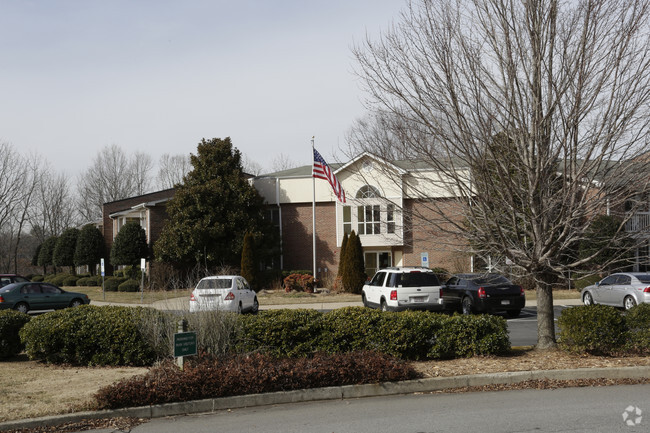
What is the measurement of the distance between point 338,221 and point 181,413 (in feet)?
101

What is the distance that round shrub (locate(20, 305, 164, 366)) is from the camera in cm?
1053

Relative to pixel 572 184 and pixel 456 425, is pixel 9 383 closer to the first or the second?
pixel 456 425

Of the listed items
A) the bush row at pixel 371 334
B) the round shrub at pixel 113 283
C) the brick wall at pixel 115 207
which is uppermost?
the brick wall at pixel 115 207

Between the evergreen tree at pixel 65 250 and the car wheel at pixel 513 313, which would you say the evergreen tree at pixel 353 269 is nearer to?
the car wheel at pixel 513 313

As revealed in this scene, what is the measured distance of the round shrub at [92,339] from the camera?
1053 centimetres

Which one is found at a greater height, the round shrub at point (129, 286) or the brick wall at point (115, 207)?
the brick wall at point (115, 207)

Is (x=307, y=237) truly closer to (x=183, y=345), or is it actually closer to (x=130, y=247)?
(x=130, y=247)

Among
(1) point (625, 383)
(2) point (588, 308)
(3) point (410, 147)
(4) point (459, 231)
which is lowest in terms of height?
(1) point (625, 383)

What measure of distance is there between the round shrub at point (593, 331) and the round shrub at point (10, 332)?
1021 cm

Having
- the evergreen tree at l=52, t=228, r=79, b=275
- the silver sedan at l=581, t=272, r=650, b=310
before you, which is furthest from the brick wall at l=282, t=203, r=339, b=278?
the evergreen tree at l=52, t=228, r=79, b=275

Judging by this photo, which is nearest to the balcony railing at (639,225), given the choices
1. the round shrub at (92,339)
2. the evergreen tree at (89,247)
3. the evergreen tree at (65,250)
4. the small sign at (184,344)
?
the small sign at (184,344)

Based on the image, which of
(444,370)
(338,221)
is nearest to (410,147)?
(444,370)

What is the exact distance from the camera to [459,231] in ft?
35.0

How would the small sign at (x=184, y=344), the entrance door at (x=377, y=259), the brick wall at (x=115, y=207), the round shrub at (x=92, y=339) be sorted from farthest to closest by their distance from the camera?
the brick wall at (x=115, y=207) < the entrance door at (x=377, y=259) < the round shrub at (x=92, y=339) < the small sign at (x=184, y=344)
